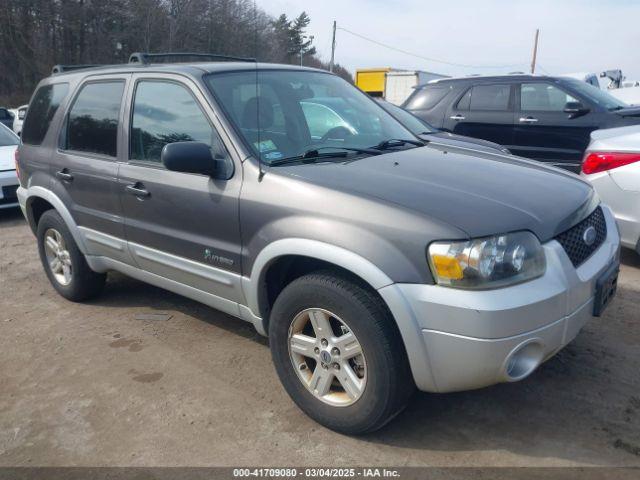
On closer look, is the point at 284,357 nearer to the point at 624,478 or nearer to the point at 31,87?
the point at 624,478

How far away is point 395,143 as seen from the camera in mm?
3559

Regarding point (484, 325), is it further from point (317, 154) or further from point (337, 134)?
point (337, 134)

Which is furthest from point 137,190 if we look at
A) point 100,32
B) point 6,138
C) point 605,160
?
point 100,32

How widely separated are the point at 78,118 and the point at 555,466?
3843 millimetres

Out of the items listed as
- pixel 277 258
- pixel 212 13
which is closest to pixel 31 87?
pixel 212 13

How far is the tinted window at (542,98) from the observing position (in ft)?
24.4

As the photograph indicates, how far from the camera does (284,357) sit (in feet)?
9.49

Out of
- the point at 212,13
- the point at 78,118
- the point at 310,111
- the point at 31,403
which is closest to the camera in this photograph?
the point at 31,403

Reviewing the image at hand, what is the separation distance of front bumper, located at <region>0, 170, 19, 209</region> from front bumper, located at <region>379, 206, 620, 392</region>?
701 centimetres

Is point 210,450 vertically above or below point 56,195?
below

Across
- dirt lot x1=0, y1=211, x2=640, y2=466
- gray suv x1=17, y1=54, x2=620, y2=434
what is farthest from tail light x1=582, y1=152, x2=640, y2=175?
gray suv x1=17, y1=54, x2=620, y2=434

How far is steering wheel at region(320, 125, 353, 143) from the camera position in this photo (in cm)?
342

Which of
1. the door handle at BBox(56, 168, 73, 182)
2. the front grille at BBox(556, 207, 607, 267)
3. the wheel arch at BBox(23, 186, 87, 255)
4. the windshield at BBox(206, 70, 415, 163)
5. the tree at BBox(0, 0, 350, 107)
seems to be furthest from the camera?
the tree at BBox(0, 0, 350, 107)

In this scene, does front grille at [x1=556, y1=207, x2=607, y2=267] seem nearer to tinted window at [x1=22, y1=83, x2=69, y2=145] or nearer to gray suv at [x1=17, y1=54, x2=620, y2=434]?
gray suv at [x1=17, y1=54, x2=620, y2=434]
